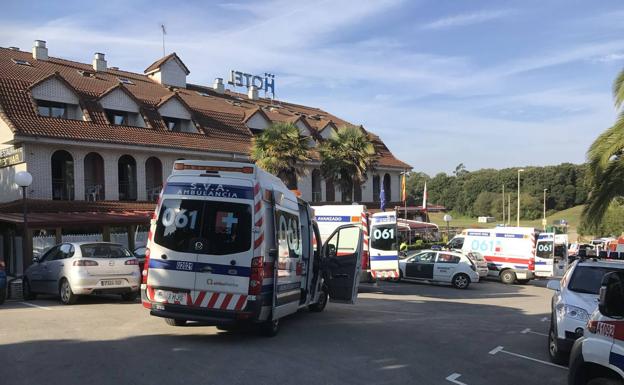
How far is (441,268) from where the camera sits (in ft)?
73.4

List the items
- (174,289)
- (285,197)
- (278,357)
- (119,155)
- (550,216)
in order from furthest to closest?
(550,216)
(119,155)
(285,197)
(174,289)
(278,357)

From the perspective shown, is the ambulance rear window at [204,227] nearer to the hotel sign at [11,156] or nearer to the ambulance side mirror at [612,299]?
the ambulance side mirror at [612,299]

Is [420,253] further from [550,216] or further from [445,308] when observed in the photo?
[550,216]

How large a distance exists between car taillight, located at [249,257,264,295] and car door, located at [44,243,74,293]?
6.34 metres

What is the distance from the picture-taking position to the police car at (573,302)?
7.95 meters

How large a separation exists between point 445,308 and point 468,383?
8041mm

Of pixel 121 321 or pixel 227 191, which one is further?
pixel 121 321

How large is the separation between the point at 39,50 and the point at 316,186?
17.9 meters

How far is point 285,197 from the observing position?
32.6 ft

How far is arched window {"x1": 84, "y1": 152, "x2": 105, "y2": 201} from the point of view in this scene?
23761 millimetres

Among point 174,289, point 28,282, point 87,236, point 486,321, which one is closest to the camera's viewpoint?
point 174,289

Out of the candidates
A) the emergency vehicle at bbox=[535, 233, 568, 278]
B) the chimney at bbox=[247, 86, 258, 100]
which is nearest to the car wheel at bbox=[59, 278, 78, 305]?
the emergency vehicle at bbox=[535, 233, 568, 278]

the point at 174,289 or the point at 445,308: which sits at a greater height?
the point at 174,289

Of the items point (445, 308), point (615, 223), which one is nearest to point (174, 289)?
point (445, 308)
